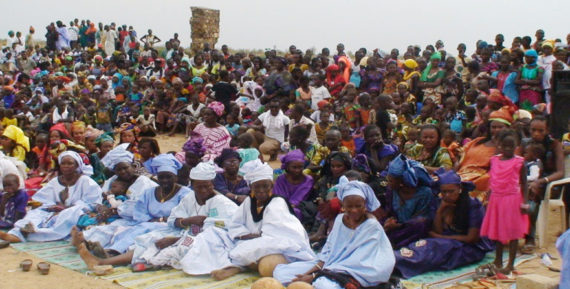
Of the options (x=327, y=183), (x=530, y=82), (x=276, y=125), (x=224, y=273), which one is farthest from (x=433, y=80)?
(x=224, y=273)

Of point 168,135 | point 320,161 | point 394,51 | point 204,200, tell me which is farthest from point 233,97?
point 204,200

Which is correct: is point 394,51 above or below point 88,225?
above

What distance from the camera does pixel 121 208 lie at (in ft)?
25.0

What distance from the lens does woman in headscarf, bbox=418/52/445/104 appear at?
1178 cm

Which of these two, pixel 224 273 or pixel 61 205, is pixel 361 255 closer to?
pixel 224 273

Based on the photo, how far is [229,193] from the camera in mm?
7711

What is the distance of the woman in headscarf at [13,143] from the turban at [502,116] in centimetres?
701

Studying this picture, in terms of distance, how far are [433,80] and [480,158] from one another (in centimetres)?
490

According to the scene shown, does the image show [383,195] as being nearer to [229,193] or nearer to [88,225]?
[229,193]

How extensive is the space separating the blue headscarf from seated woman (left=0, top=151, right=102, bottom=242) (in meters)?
3.54

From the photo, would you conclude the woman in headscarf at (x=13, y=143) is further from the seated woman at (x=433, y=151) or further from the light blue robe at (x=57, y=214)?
the seated woman at (x=433, y=151)

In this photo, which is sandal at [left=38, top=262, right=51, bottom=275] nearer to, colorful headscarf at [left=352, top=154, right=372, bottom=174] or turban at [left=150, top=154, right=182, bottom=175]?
turban at [left=150, top=154, right=182, bottom=175]

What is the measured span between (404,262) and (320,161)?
2.43 metres

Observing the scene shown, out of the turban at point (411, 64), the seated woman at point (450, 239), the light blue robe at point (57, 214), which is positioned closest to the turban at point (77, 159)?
the light blue robe at point (57, 214)
